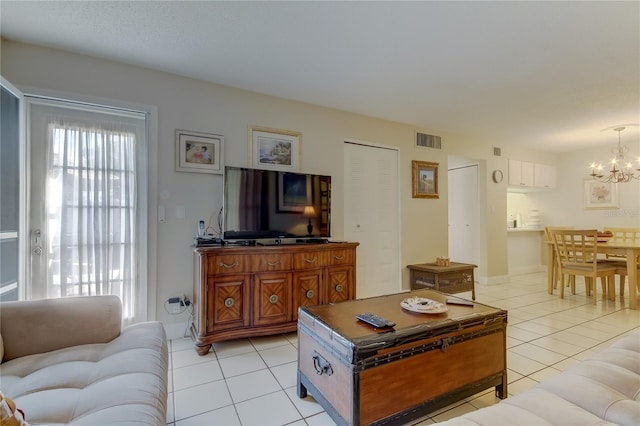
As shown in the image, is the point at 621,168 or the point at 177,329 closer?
the point at 177,329

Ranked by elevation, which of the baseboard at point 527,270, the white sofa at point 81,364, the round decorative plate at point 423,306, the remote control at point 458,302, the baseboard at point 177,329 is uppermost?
the round decorative plate at point 423,306

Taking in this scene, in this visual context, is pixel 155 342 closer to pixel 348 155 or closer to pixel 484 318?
pixel 484 318

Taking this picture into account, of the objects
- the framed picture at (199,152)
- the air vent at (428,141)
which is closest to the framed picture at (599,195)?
the air vent at (428,141)

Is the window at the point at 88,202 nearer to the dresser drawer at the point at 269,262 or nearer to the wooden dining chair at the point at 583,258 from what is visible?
the dresser drawer at the point at 269,262

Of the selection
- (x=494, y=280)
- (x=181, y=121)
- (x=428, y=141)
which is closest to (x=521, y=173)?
(x=494, y=280)

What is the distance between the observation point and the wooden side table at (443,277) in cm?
373

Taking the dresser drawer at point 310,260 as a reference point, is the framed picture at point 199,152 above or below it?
above

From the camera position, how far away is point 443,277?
3746 mm

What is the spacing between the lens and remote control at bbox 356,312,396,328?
4.93 feet

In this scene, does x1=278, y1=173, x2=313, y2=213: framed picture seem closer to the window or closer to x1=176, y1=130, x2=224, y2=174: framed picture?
x1=176, y1=130, x2=224, y2=174: framed picture

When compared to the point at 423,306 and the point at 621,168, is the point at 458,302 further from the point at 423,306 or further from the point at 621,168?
the point at 621,168

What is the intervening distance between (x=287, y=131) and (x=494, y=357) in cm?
276

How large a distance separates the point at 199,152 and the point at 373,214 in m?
2.29

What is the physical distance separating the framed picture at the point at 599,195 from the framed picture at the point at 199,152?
22.3 feet
